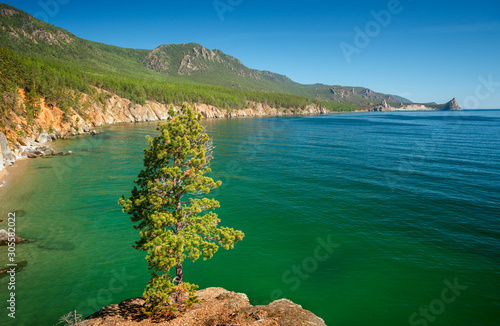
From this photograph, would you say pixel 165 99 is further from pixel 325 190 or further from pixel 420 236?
pixel 420 236

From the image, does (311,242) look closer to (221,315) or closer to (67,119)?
(221,315)

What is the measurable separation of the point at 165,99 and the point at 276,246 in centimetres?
19411

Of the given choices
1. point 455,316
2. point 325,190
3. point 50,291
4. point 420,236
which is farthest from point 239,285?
point 325,190

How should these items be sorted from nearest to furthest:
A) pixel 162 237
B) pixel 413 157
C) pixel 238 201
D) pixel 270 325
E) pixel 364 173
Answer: pixel 270 325, pixel 162 237, pixel 238 201, pixel 364 173, pixel 413 157

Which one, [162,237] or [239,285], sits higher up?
[162,237]

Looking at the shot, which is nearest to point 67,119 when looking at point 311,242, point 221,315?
point 311,242

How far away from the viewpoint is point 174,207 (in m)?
15.6

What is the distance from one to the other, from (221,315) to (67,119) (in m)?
112

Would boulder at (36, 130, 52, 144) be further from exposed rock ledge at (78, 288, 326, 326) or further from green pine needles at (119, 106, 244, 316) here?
green pine needles at (119, 106, 244, 316)

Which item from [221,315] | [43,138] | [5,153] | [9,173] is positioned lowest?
[221,315]

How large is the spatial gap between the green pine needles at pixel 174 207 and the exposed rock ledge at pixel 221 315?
81 cm

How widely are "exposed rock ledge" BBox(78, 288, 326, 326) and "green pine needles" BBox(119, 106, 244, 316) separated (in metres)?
0.81

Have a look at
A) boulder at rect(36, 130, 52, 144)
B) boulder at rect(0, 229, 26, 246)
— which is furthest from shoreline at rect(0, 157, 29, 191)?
boulder at rect(36, 130, 52, 144)

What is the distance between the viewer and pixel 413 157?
6272 cm
